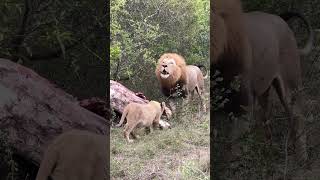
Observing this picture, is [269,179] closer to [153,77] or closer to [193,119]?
[193,119]

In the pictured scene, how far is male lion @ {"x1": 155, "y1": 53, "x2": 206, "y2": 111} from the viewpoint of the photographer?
2.24 metres

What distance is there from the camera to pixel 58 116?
174 centimetres

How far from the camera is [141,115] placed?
7.47ft

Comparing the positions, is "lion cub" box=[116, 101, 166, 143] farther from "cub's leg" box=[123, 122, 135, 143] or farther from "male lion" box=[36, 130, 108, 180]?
"male lion" box=[36, 130, 108, 180]

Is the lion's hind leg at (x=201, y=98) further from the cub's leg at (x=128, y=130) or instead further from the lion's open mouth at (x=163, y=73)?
the cub's leg at (x=128, y=130)

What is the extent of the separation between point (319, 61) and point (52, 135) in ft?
3.74

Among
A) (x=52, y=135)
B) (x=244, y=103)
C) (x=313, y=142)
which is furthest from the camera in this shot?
(x=313, y=142)

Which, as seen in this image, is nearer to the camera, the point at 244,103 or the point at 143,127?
the point at 244,103

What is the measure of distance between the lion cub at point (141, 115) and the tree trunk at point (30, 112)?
18.5 inches

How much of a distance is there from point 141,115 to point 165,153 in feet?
0.57

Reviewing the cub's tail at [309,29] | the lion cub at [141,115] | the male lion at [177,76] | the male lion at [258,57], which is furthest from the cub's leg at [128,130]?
the cub's tail at [309,29]

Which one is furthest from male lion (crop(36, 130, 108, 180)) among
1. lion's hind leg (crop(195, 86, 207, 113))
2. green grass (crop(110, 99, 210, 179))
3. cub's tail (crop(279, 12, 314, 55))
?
cub's tail (crop(279, 12, 314, 55))

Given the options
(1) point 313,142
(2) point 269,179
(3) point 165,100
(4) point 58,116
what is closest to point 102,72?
(4) point 58,116

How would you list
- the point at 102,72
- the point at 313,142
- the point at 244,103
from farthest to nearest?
the point at 313,142 < the point at 244,103 < the point at 102,72
